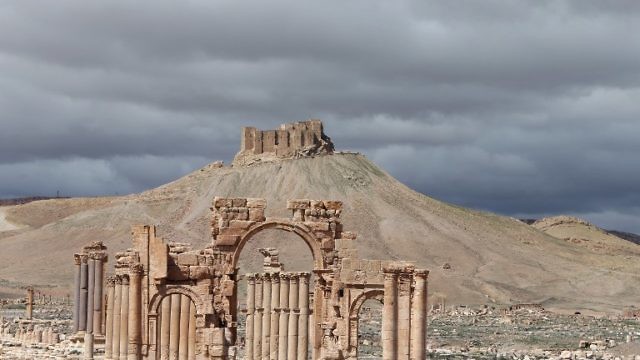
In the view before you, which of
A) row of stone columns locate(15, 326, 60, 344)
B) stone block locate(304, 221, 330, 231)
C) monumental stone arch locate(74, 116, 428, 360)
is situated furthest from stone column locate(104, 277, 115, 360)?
row of stone columns locate(15, 326, 60, 344)

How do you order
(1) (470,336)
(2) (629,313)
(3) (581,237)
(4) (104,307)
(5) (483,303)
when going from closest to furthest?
(4) (104,307), (1) (470,336), (2) (629,313), (5) (483,303), (3) (581,237)

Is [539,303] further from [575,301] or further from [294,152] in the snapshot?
[294,152]

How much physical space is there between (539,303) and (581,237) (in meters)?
81.0

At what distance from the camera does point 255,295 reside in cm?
3931

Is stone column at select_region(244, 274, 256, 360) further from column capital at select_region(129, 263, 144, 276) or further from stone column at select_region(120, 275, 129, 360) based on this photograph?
column capital at select_region(129, 263, 144, 276)

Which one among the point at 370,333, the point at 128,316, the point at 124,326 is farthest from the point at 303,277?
the point at 370,333

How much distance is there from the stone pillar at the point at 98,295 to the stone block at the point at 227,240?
12.1 meters

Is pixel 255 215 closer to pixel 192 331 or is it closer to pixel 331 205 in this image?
pixel 331 205

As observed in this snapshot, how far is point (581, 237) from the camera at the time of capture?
607 feet

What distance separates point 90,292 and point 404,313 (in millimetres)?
19108

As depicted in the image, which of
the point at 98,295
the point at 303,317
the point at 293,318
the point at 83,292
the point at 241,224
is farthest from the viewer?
the point at 83,292

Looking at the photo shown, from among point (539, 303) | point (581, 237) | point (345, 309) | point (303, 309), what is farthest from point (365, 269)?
point (581, 237)

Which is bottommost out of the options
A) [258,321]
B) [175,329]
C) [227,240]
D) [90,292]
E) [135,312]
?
[175,329]

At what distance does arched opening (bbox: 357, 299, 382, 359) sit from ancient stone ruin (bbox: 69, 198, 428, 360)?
2.50 meters
